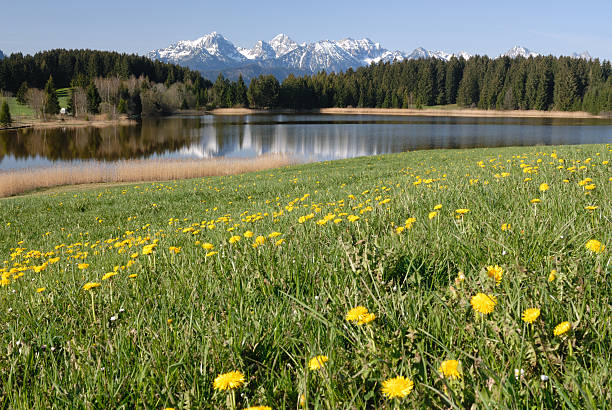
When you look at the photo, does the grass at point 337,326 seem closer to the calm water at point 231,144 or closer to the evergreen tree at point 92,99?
the calm water at point 231,144

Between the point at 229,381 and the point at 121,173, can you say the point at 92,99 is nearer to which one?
the point at 121,173

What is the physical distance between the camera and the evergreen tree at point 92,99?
8119 centimetres

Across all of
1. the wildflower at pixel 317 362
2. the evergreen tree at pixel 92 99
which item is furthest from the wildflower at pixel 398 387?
the evergreen tree at pixel 92 99

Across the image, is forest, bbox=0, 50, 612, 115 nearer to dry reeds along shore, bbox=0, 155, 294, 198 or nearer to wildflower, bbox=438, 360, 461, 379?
dry reeds along shore, bbox=0, 155, 294, 198

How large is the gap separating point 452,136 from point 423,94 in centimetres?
9057

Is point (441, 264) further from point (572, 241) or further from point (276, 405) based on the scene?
point (276, 405)

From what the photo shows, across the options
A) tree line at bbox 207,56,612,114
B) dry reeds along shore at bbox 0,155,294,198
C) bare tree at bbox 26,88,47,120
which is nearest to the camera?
dry reeds along shore at bbox 0,155,294,198

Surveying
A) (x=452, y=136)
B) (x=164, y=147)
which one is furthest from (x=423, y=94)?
(x=164, y=147)

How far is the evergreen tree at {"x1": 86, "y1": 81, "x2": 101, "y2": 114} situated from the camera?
266 ft

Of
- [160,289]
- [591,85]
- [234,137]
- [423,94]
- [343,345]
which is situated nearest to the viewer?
[343,345]

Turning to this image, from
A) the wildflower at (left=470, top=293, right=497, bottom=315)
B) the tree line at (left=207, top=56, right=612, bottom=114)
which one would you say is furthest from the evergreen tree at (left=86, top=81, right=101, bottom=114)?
the wildflower at (left=470, top=293, right=497, bottom=315)

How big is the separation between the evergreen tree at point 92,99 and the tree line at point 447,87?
46.1m

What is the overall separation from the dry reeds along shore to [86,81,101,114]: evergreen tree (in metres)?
65.3

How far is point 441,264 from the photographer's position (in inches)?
86.4
